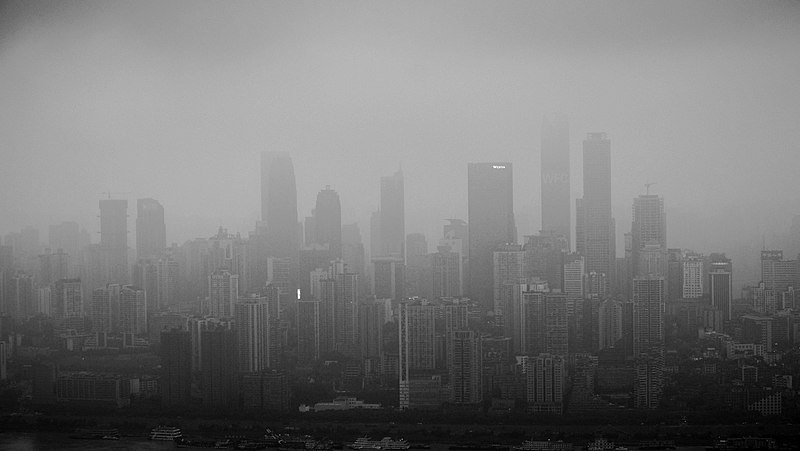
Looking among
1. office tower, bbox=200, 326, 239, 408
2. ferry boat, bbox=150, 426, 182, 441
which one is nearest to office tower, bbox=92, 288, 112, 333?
office tower, bbox=200, 326, 239, 408

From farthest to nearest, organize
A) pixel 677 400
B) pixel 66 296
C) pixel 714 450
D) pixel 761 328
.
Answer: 1. pixel 66 296
2. pixel 761 328
3. pixel 677 400
4. pixel 714 450

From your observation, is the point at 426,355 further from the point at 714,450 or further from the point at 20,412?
the point at 20,412

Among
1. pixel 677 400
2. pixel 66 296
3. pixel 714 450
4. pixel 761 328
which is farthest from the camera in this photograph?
pixel 66 296

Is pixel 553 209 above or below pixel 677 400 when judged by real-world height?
above

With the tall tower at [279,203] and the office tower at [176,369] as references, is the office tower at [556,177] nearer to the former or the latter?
the tall tower at [279,203]

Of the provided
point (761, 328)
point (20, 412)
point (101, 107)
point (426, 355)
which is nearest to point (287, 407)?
point (426, 355)

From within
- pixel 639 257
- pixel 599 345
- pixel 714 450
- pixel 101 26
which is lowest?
pixel 714 450

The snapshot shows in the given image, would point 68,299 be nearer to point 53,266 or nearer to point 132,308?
point 53,266
